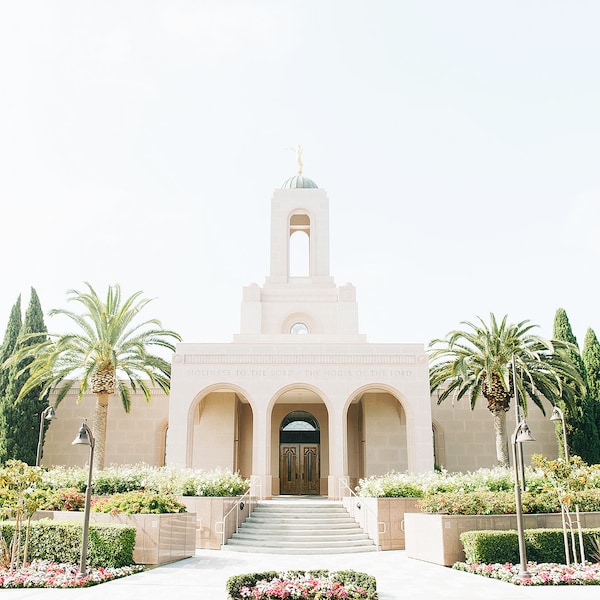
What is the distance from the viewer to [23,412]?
24.4 metres

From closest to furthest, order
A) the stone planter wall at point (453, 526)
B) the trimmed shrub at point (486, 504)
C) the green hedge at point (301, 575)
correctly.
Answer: the green hedge at point (301, 575), the stone planter wall at point (453, 526), the trimmed shrub at point (486, 504)

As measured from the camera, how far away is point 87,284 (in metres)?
22.9

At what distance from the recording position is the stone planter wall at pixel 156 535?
43.1 ft

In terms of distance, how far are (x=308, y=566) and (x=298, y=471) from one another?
13.0 m

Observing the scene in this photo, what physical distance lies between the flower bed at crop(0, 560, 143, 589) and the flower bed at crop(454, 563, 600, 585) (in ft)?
→ 22.2

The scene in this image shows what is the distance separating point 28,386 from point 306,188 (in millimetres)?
14754

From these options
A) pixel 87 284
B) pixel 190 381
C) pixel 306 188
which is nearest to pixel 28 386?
pixel 87 284

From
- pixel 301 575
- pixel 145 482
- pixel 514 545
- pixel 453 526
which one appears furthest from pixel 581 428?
pixel 301 575

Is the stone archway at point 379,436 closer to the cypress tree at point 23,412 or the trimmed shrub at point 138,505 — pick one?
the trimmed shrub at point 138,505

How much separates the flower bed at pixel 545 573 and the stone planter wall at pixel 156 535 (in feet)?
20.5

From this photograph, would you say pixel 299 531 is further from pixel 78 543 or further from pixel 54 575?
pixel 54 575

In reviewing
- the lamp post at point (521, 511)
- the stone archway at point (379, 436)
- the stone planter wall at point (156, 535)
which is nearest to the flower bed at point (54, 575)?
the stone planter wall at point (156, 535)

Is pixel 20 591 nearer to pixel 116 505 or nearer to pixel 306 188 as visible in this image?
pixel 116 505

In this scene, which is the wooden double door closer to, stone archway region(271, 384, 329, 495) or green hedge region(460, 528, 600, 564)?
stone archway region(271, 384, 329, 495)
